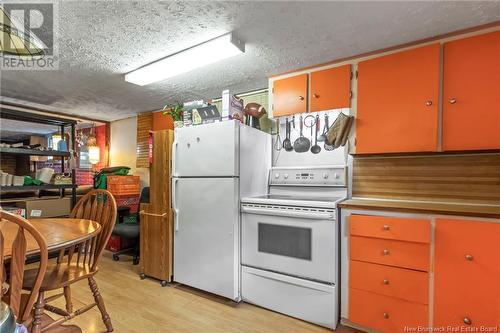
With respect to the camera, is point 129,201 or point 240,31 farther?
point 129,201

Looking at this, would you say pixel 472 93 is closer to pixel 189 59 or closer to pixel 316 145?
pixel 316 145

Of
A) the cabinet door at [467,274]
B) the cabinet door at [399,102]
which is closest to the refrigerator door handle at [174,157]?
the cabinet door at [399,102]

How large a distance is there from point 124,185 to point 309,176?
3012 mm

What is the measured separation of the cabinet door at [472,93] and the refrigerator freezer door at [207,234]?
178cm

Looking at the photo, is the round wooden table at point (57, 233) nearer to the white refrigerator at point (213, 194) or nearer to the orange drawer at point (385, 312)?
the white refrigerator at point (213, 194)

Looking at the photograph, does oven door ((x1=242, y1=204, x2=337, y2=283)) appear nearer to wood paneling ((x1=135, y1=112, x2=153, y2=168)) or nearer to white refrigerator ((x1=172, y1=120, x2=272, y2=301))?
white refrigerator ((x1=172, y1=120, x2=272, y2=301))

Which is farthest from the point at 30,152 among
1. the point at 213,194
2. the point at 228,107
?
the point at 228,107

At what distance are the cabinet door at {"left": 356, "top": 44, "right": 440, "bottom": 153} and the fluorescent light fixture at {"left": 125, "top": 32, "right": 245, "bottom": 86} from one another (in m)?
1.18

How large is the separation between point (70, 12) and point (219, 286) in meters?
2.41

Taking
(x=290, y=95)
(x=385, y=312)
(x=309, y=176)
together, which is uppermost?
(x=290, y=95)

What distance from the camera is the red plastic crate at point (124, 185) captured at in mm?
3949

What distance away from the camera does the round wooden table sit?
124cm

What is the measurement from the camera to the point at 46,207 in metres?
3.07

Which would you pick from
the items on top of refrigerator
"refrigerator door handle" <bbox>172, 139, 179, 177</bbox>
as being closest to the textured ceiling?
the items on top of refrigerator
